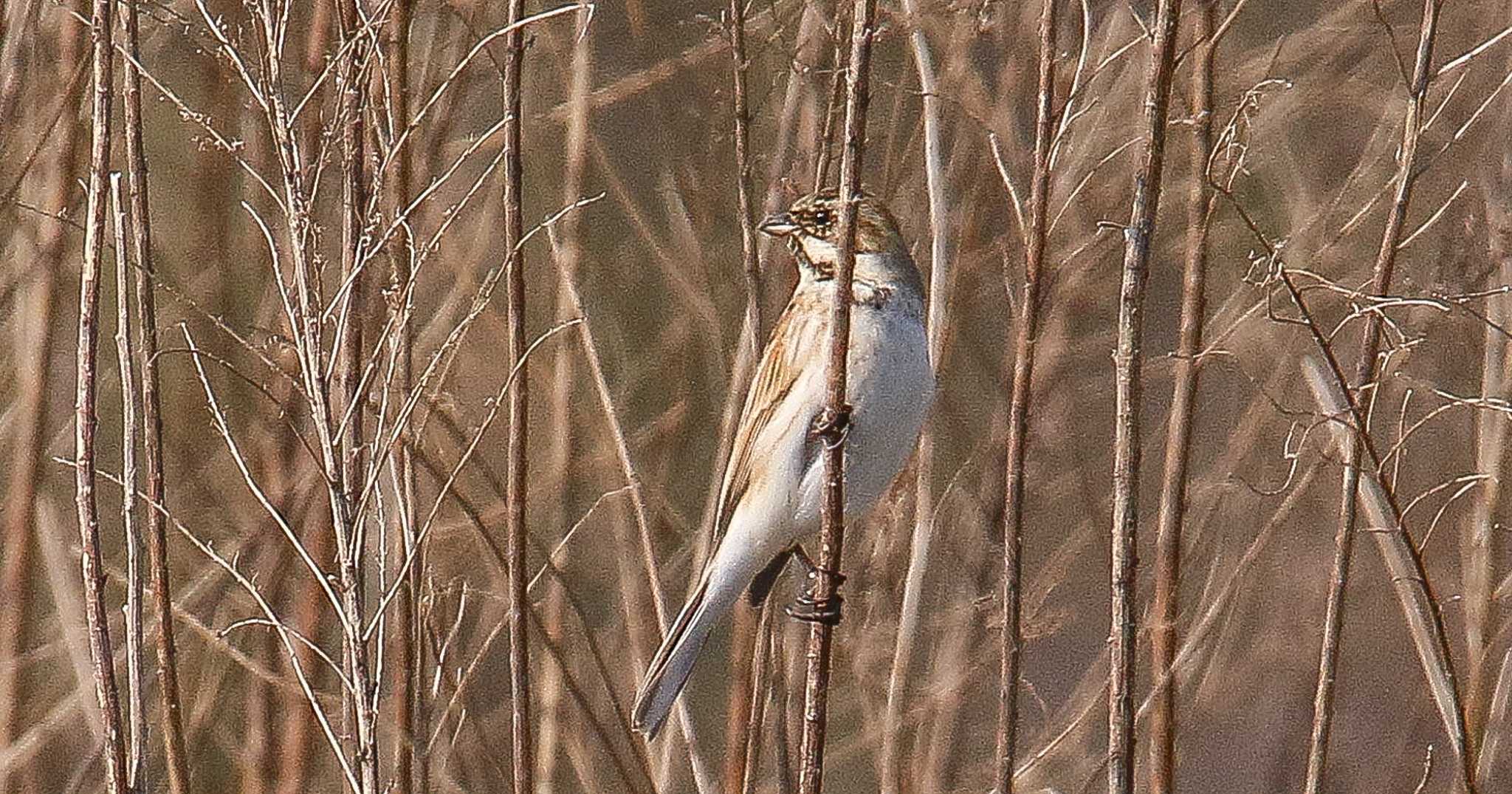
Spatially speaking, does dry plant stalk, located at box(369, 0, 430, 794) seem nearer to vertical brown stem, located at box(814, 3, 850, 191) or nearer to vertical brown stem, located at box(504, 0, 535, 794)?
vertical brown stem, located at box(504, 0, 535, 794)

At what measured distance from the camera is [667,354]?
363 centimetres

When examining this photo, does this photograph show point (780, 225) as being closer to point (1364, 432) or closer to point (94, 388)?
point (1364, 432)

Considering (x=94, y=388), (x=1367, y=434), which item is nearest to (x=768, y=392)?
(x=1367, y=434)

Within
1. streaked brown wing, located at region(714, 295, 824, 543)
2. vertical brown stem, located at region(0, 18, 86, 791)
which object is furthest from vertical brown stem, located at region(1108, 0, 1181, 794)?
vertical brown stem, located at region(0, 18, 86, 791)

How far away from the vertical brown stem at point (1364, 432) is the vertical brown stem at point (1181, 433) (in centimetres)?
20

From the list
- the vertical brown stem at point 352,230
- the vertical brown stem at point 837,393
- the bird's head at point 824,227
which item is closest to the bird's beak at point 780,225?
the bird's head at point 824,227

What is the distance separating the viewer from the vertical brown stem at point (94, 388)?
194cm

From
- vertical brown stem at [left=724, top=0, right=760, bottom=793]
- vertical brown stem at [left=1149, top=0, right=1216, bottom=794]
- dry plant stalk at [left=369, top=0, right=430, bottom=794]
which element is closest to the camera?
dry plant stalk at [left=369, top=0, right=430, bottom=794]

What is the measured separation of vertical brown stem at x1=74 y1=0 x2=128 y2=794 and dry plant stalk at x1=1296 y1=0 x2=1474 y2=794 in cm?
134

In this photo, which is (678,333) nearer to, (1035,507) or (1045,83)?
(1035,507)

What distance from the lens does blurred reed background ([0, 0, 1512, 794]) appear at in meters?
2.37

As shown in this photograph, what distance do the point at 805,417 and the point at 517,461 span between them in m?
0.73

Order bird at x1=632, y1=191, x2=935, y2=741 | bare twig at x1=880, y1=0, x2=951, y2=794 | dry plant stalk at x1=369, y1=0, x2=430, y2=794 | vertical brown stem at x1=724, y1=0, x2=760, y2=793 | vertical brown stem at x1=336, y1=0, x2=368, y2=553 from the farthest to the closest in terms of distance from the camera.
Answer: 1. bird at x1=632, y1=191, x2=935, y2=741
2. bare twig at x1=880, y1=0, x2=951, y2=794
3. vertical brown stem at x1=724, y1=0, x2=760, y2=793
4. dry plant stalk at x1=369, y1=0, x2=430, y2=794
5. vertical brown stem at x1=336, y1=0, x2=368, y2=553

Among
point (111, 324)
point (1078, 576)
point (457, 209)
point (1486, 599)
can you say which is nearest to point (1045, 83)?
point (457, 209)
